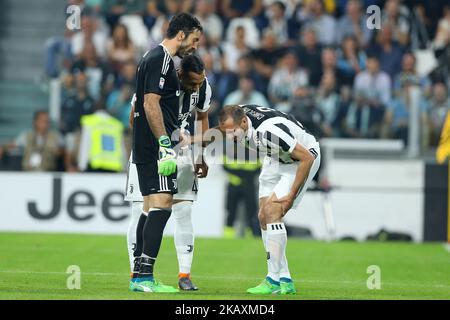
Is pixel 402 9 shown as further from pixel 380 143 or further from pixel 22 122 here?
pixel 22 122

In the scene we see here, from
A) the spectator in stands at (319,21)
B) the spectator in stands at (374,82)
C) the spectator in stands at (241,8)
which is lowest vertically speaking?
the spectator in stands at (374,82)

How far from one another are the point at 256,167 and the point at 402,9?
5036 mm

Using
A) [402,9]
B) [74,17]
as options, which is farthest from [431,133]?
[74,17]

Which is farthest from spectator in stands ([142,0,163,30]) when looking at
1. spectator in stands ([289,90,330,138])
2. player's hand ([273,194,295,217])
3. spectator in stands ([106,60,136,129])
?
player's hand ([273,194,295,217])

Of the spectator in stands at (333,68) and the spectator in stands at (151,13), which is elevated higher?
the spectator in stands at (151,13)

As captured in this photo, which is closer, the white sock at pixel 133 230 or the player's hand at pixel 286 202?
the player's hand at pixel 286 202

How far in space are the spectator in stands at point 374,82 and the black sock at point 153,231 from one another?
10.6 metres

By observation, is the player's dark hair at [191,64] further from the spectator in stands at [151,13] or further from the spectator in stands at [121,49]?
the spectator in stands at [151,13]

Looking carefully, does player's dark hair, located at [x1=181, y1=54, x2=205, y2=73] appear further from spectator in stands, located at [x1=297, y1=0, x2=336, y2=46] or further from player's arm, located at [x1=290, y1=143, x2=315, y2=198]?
spectator in stands, located at [x1=297, y1=0, x2=336, y2=46]

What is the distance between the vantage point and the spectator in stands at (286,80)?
19156mm

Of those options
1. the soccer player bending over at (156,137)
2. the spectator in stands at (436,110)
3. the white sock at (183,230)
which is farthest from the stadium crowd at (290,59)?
the soccer player bending over at (156,137)

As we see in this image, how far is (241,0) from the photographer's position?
69.8 ft

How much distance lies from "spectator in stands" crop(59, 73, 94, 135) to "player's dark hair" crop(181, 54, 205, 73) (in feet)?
31.1

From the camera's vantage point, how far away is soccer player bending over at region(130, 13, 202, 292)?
8906 mm
